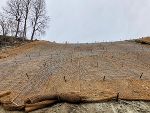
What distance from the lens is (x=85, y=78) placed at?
12.8m

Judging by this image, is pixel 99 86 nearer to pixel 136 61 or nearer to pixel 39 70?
pixel 39 70

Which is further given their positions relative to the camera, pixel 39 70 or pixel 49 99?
pixel 39 70

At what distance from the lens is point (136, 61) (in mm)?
16406

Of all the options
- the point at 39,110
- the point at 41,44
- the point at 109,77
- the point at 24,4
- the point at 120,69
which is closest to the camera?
the point at 39,110

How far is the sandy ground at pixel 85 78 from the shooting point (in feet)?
34.1

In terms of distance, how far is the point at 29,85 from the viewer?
1280cm

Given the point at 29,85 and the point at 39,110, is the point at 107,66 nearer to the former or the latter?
the point at 29,85

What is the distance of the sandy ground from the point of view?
34.1ft

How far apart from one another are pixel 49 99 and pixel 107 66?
472 cm

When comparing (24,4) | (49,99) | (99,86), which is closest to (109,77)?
(99,86)

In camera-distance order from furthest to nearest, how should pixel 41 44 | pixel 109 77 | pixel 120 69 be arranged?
1. pixel 41 44
2. pixel 120 69
3. pixel 109 77

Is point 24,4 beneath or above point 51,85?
above

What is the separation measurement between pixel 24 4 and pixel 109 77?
3332 cm

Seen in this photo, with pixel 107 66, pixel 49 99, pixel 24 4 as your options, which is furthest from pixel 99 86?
pixel 24 4
